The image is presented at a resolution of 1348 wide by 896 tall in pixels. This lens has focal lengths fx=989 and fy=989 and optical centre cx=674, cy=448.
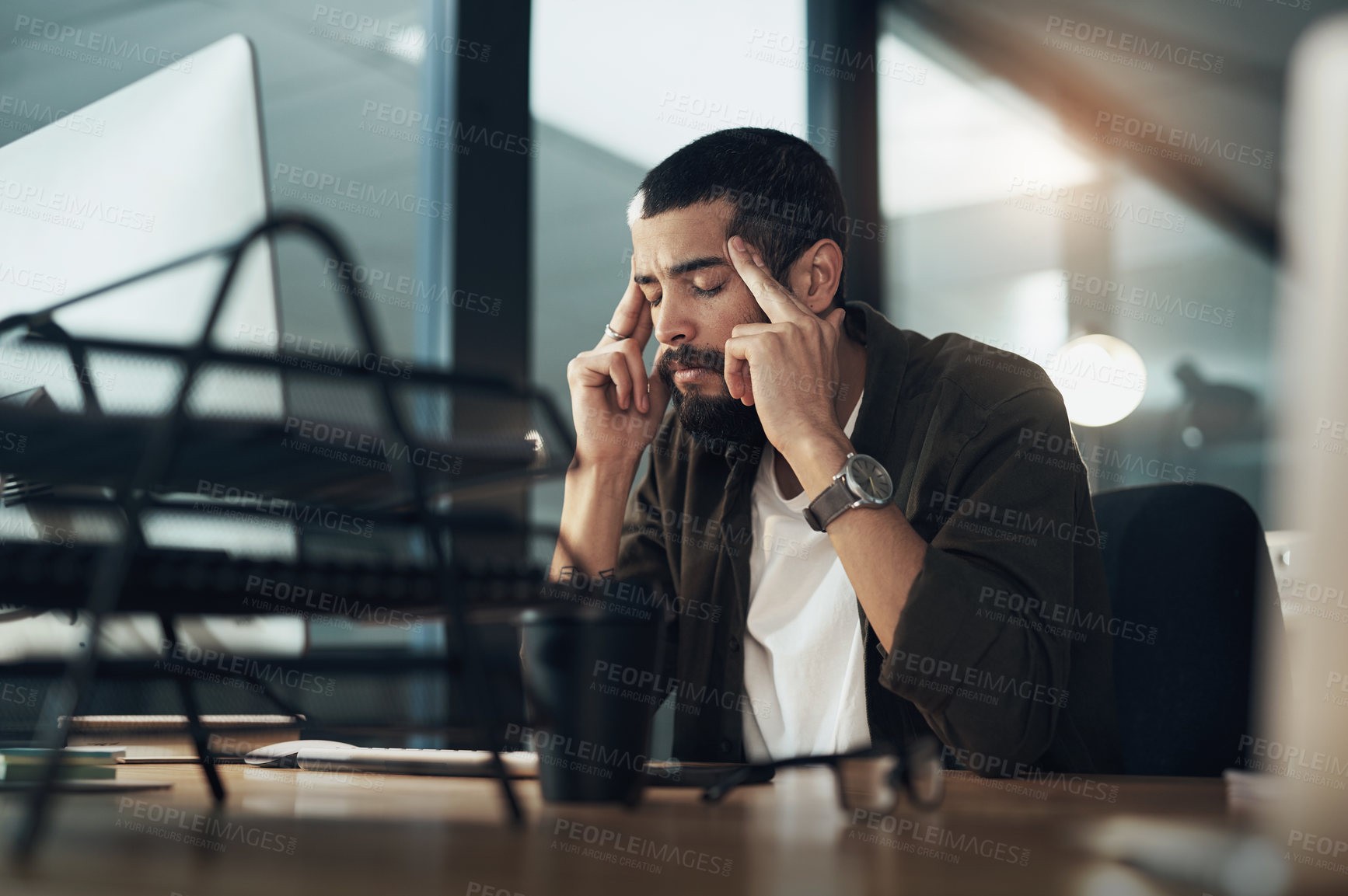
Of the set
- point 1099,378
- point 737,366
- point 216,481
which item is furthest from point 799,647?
point 1099,378

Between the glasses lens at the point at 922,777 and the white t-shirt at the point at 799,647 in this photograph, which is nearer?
the glasses lens at the point at 922,777

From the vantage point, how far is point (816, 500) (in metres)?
1.26

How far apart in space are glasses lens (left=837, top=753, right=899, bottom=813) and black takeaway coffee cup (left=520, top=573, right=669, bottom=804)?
118 millimetres

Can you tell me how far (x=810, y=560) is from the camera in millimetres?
1553

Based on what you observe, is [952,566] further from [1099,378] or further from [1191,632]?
[1099,378]

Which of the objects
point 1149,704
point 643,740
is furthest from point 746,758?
point 643,740

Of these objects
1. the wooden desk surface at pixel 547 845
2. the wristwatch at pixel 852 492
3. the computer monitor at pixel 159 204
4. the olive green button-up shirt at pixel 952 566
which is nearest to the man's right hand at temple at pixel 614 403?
the olive green button-up shirt at pixel 952 566

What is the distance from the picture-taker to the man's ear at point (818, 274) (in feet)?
5.66

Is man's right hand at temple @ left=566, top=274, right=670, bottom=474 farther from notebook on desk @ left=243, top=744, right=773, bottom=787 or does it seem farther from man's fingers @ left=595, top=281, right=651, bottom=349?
notebook on desk @ left=243, top=744, right=773, bottom=787

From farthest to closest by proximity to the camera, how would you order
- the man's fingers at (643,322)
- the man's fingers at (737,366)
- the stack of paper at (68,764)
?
the man's fingers at (643,322) → the man's fingers at (737,366) → the stack of paper at (68,764)

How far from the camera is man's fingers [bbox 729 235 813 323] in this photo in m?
1.48

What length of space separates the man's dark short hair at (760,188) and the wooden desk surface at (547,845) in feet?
3.81

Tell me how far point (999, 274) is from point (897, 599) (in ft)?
9.40

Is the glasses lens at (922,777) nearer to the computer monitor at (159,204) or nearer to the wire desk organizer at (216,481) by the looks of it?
the wire desk organizer at (216,481)
